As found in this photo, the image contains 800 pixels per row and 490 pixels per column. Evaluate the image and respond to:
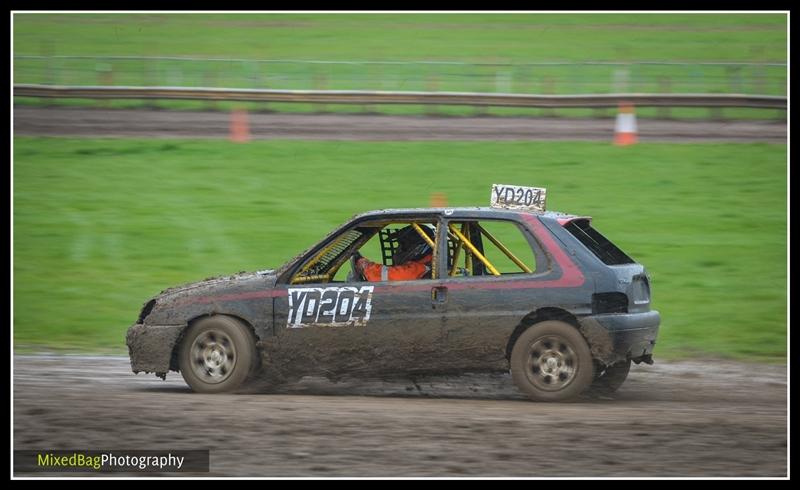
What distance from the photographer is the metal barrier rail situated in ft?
74.0

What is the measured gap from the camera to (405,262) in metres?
9.61

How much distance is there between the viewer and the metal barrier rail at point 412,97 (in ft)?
74.0

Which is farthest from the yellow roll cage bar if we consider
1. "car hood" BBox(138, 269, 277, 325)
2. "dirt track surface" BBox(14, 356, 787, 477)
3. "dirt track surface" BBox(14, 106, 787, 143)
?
"dirt track surface" BBox(14, 106, 787, 143)

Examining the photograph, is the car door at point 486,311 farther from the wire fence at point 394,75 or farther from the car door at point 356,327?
the wire fence at point 394,75

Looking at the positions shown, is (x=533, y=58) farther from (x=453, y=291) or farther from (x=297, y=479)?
(x=297, y=479)

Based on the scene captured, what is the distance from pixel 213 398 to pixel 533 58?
21.1m

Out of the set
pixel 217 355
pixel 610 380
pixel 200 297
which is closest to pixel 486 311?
pixel 610 380

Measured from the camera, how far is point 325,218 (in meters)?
16.5

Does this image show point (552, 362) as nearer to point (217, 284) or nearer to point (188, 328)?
point (217, 284)

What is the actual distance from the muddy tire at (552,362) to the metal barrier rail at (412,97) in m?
14.5

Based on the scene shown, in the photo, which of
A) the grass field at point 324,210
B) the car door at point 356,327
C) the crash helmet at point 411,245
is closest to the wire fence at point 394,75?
the grass field at point 324,210

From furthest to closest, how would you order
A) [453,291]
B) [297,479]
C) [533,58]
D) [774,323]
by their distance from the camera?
[533,58] < [774,323] < [453,291] < [297,479]

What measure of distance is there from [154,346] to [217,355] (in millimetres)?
512

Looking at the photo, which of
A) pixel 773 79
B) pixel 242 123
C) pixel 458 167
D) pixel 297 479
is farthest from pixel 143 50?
pixel 297 479
